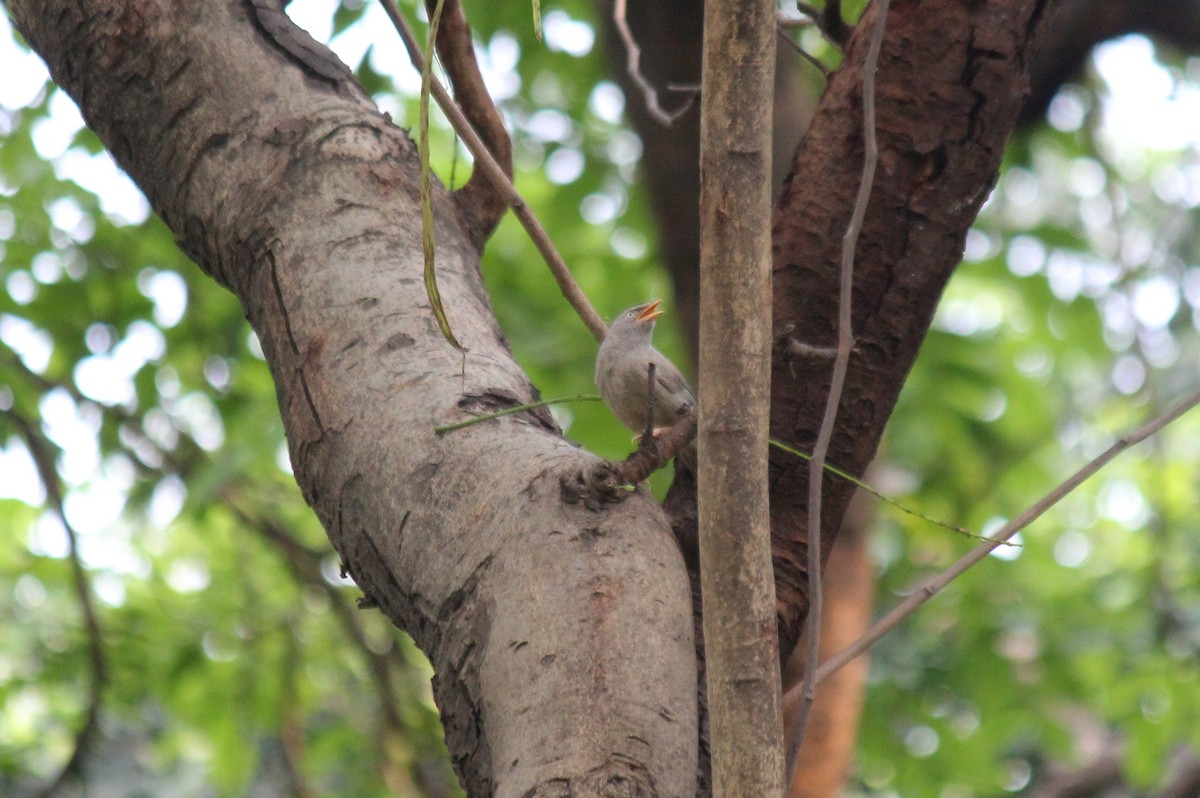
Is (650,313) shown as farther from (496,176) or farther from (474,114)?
(496,176)

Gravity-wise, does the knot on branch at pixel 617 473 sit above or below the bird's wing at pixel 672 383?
below

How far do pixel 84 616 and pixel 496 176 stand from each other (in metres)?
3.13

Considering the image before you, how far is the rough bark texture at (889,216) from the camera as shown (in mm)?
1913

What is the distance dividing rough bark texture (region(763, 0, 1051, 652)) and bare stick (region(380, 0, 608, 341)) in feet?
1.35

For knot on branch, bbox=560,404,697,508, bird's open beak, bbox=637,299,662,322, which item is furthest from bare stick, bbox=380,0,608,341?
bird's open beak, bbox=637,299,662,322

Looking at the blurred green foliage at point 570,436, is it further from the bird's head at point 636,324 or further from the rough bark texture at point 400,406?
the rough bark texture at point 400,406

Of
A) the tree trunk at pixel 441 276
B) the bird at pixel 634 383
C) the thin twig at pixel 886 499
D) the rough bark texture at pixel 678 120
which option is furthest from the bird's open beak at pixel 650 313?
the thin twig at pixel 886 499

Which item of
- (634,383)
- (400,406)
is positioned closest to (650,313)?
(634,383)

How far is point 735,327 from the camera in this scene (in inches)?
45.6

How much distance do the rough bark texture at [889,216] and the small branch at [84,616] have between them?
3.04m

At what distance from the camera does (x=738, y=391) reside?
117cm

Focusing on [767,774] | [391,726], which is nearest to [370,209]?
[767,774]

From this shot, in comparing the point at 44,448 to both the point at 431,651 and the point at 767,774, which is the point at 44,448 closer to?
the point at 431,651

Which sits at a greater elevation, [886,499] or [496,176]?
[496,176]
